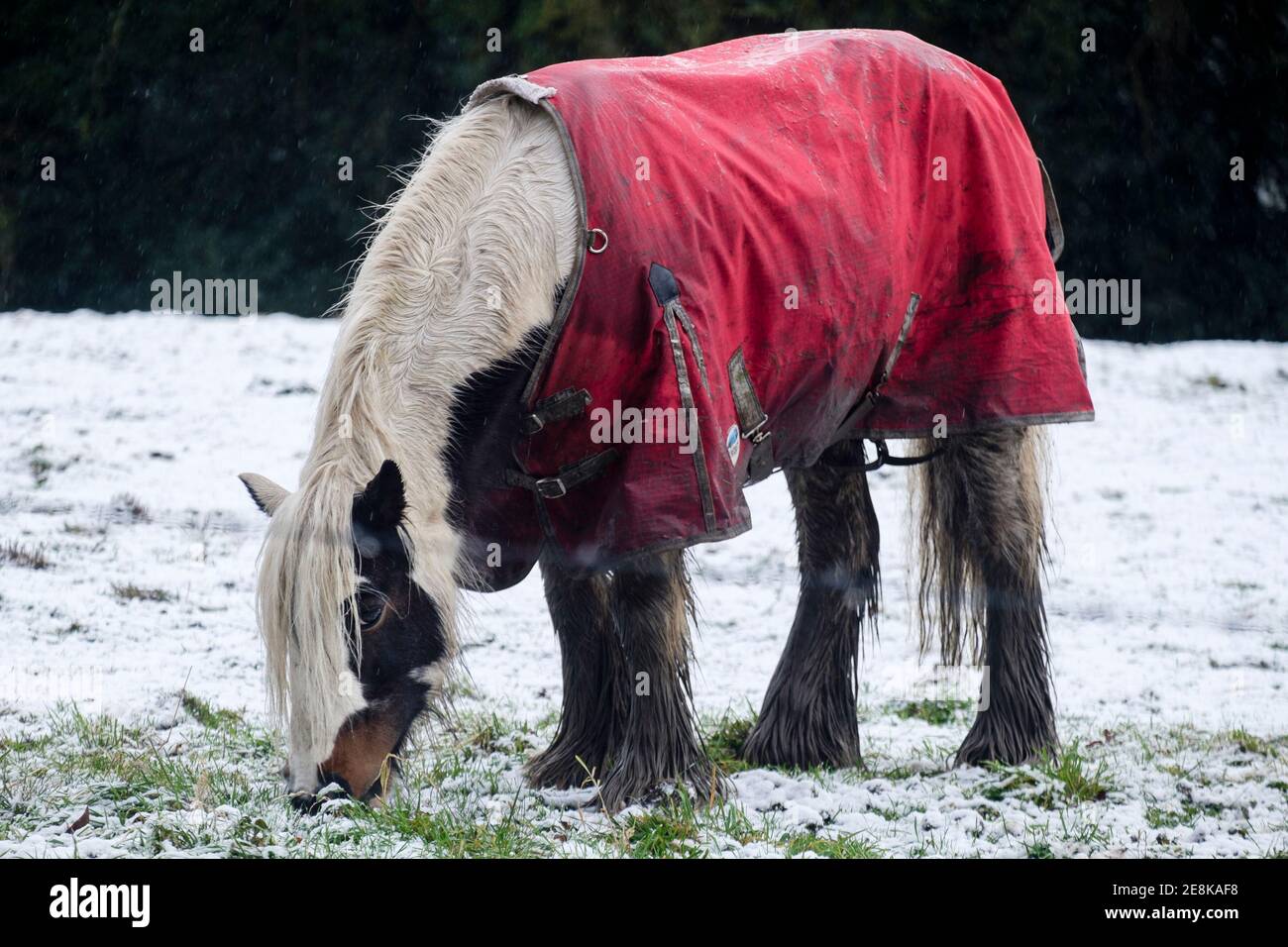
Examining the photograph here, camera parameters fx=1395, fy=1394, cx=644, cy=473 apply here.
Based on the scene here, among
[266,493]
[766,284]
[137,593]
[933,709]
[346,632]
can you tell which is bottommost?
[933,709]

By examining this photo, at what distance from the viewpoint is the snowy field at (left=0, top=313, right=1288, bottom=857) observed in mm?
3453

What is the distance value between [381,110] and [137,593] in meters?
4.72

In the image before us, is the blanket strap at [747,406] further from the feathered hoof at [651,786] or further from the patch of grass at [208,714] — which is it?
the patch of grass at [208,714]

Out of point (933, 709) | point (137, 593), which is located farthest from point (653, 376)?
point (137, 593)

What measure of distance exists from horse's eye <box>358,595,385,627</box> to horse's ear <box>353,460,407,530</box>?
0.17m

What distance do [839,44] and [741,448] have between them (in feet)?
4.47

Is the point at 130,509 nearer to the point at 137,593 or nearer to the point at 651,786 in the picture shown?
the point at 137,593

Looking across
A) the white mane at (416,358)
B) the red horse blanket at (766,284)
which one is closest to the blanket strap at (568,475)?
the red horse blanket at (766,284)

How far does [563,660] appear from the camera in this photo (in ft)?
13.8

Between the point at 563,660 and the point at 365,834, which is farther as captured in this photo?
the point at 563,660

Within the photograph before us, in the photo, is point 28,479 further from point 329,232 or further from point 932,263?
point 932,263

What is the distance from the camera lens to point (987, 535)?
4.51 meters

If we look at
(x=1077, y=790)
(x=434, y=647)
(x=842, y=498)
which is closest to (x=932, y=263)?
(x=842, y=498)

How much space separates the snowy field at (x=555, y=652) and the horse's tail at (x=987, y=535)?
400 mm
